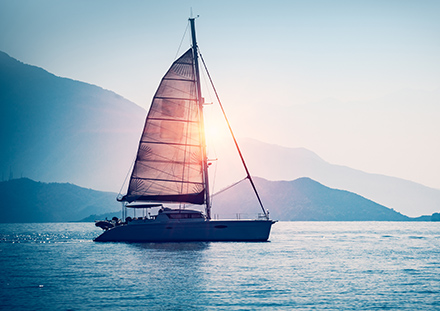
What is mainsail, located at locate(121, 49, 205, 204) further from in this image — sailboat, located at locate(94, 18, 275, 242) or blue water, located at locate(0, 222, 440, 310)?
blue water, located at locate(0, 222, 440, 310)

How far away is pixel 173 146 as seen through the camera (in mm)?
71938

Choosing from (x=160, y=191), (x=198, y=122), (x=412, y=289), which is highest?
(x=198, y=122)

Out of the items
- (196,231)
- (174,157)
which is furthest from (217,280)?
(174,157)

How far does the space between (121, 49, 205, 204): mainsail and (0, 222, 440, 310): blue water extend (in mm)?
8789

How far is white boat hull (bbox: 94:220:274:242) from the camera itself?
225ft

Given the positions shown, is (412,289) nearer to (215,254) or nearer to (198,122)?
(215,254)

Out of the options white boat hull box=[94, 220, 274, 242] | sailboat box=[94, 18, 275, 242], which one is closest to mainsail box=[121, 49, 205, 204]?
sailboat box=[94, 18, 275, 242]

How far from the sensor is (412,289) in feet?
130

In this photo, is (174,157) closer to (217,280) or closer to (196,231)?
(196,231)

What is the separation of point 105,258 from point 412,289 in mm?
31119

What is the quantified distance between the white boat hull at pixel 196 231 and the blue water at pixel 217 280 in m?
2.64

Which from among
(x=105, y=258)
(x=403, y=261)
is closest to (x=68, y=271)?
(x=105, y=258)

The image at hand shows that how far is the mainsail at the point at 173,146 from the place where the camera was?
71.9m

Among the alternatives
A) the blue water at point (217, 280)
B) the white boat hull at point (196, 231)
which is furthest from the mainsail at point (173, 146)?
the blue water at point (217, 280)
